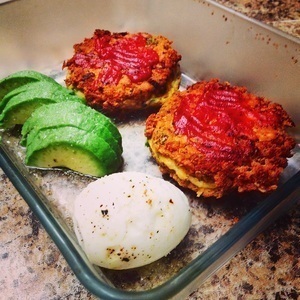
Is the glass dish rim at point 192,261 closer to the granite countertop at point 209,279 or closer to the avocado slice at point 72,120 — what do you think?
the granite countertop at point 209,279

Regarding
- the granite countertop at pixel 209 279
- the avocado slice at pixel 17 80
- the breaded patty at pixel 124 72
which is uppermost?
the breaded patty at pixel 124 72

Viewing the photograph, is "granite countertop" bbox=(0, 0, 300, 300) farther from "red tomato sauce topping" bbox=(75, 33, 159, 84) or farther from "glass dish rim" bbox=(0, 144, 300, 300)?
"red tomato sauce topping" bbox=(75, 33, 159, 84)

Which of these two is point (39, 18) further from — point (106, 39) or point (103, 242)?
point (103, 242)

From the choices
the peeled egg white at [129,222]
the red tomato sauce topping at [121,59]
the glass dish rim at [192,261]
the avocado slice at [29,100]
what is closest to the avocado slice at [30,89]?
the avocado slice at [29,100]

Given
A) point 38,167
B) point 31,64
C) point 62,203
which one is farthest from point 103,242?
point 31,64

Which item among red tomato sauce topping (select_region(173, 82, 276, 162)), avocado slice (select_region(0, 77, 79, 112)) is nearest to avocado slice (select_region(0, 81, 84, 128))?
avocado slice (select_region(0, 77, 79, 112))

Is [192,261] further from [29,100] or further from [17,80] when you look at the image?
[17,80]
